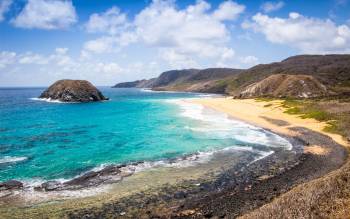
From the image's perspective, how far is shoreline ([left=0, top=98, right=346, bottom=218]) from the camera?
22.2m

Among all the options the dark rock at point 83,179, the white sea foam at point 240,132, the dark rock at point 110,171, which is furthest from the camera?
the white sea foam at point 240,132

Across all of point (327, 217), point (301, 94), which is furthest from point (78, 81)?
point (327, 217)

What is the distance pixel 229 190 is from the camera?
2588 cm

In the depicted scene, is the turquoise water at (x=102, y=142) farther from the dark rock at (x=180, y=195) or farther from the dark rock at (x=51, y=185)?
the dark rock at (x=180, y=195)

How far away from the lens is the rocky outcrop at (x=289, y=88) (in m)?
118

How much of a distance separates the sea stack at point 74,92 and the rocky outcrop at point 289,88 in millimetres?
64624

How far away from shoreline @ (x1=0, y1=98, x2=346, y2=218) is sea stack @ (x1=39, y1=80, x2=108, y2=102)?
109m

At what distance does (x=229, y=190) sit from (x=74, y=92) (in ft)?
391

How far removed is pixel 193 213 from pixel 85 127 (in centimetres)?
4621

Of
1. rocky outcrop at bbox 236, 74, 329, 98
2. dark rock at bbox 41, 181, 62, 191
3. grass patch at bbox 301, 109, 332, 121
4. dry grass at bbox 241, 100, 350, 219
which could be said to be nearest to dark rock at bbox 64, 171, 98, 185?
dark rock at bbox 41, 181, 62, 191

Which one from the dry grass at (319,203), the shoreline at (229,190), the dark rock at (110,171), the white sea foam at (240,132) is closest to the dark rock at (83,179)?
the dark rock at (110,171)

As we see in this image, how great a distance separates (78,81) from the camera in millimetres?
140375

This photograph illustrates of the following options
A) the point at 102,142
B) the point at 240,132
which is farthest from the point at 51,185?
the point at 240,132

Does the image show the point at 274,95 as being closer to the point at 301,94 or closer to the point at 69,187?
the point at 301,94
